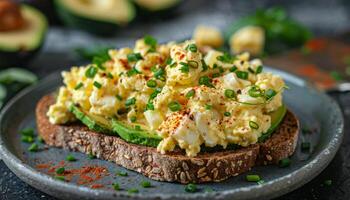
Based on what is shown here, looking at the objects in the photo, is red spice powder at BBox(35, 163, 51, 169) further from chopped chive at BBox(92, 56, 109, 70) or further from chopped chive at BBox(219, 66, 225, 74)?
chopped chive at BBox(219, 66, 225, 74)

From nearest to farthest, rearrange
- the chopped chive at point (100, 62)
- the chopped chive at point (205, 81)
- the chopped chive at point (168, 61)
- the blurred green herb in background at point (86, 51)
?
1. the chopped chive at point (205, 81)
2. the chopped chive at point (168, 61)
3. the chopped chive at point (100, 62)
4. the blurred green herb in background at point (86, 51)

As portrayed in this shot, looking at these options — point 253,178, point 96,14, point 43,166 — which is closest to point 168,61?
point 253,178

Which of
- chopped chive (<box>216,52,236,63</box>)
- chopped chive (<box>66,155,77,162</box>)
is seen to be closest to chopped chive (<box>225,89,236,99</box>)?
chopped chive (<box>216,52,236,63</box>)

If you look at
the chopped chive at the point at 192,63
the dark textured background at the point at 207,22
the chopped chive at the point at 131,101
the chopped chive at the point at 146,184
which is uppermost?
the chopped chive at the point at 192,63

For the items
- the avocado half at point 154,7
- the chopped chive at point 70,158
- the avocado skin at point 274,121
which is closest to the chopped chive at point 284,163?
the avocado skin at point 274,121

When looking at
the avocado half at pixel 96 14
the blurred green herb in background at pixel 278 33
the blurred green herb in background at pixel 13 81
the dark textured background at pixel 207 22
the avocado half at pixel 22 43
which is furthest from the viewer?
the avocado half at pixel 96 14

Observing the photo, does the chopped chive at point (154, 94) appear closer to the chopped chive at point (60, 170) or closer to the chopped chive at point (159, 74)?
the chopped chive at point (159, 74)

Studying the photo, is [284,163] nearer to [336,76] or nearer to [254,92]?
[254,92]

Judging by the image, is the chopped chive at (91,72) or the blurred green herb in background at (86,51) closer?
the chopped chive at (91,72)

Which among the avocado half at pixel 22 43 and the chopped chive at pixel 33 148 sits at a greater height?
the chopped chive at pixel 33 148
